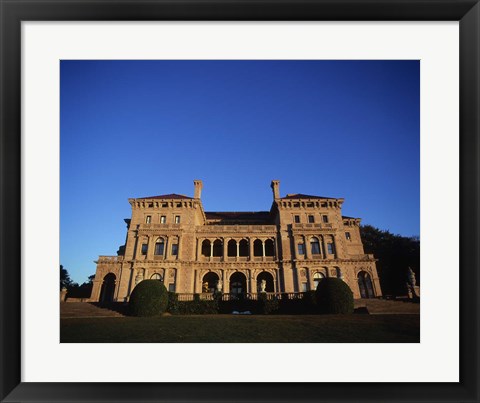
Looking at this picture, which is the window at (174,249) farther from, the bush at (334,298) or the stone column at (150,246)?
the bush at (334,298)

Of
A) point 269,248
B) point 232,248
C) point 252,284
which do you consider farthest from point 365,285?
point 232,248

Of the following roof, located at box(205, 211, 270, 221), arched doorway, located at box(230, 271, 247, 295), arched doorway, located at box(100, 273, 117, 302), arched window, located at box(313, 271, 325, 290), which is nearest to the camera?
arched window, located at box(313, 271, 325, 290)

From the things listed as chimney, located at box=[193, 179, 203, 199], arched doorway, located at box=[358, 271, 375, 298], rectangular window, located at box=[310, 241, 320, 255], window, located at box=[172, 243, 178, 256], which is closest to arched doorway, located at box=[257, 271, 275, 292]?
rectangular window, located at box=[310, 241, 320, 255]

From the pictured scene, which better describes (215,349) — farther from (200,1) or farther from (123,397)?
(200,1)

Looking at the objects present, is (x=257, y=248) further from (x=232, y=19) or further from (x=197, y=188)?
(x=232, y=19)

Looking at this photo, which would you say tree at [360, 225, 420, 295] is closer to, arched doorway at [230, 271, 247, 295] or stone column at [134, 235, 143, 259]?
arched doorway at [230, 271, 247, 295]

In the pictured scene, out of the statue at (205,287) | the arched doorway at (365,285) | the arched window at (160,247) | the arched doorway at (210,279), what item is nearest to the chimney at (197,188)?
the arched window at (160,247)

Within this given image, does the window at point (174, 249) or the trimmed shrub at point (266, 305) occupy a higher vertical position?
the window at point (174, 249)
